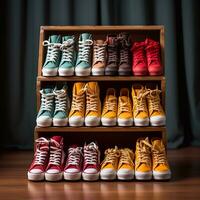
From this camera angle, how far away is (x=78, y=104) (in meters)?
2.27

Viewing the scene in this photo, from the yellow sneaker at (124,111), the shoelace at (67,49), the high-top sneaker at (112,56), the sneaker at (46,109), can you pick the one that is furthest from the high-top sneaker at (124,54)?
the sneaker at (46,109)

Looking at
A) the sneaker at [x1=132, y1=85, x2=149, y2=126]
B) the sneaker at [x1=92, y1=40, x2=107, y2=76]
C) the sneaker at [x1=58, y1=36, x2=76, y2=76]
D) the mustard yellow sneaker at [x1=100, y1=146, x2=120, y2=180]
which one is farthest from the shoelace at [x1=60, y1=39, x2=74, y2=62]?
the mustard yellow sneaker at [x1=100, y1=146, x2=120, y2=180]

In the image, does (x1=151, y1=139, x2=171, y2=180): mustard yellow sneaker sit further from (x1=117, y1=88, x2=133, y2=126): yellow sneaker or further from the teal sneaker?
the teal sneaker

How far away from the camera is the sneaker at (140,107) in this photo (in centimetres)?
221

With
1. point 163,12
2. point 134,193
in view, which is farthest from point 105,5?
point 134,193

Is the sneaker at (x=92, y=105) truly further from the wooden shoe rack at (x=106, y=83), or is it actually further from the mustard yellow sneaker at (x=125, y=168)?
the mustard yellow sneaker at (x=125, y=168)

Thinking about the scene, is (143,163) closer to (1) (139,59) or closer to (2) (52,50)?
(1) (139,59)

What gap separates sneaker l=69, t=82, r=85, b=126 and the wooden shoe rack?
3cm

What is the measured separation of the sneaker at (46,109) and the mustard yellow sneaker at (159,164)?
20.0 inches

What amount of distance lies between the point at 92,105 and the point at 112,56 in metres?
0.27

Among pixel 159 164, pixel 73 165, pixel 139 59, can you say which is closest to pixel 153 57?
pixel 139 59

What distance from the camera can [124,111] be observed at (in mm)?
2256

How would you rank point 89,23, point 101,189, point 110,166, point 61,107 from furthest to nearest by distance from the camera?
point 89,23
point 61,107
point 110,166
point 101,189

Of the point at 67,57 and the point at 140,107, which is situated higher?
the point at 67,57
